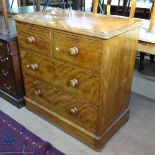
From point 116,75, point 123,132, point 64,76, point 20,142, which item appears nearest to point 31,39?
point 64,76

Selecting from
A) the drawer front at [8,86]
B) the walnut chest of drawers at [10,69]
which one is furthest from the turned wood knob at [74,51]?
the drawer front at [8,86]

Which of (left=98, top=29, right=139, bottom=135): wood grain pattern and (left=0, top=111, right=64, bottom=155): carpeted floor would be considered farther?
(left=0, top=111, right=64, bottom=155): carpeted floor

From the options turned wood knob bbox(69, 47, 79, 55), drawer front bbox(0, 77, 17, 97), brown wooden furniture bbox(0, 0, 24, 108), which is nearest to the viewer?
turned wood knob bbox(69, 47, 79, 55)

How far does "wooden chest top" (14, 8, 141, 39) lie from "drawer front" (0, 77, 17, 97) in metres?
0.64

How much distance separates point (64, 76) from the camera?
1406 millimetres

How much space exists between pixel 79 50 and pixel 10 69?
0.82m

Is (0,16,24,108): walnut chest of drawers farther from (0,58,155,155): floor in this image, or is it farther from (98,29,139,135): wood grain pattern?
(98,29,139,135): wood grain pattern

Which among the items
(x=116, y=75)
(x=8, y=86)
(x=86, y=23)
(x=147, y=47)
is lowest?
(x=8, y=86)

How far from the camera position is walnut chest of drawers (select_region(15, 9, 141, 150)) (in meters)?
1.18

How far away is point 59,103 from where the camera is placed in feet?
5.15

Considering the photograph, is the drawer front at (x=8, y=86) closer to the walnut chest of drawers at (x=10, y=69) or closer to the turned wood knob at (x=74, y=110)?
the walnut chest of drawers at (x=10, y=69)

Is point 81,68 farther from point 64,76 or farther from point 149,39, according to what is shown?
point 149,39

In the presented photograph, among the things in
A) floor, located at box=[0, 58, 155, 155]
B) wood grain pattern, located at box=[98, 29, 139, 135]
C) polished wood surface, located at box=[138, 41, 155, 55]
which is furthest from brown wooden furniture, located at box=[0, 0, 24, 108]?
polished wood surface, located at box=[138, 41, 155, 55]

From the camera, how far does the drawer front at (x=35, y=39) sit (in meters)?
1.38
